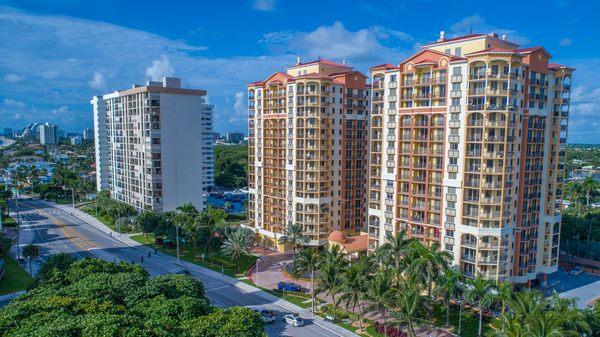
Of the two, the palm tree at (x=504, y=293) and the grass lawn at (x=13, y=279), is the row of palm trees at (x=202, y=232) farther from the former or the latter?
the palm tree at (x=504, y=293)

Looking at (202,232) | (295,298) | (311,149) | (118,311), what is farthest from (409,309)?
(202,232)

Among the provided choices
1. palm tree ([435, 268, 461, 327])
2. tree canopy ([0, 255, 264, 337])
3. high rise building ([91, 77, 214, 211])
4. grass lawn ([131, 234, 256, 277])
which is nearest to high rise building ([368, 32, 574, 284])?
palm tree ([435, 268, 461, 327])

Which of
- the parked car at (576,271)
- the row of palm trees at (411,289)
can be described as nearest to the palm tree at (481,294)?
the row of palm trees at (411,289)

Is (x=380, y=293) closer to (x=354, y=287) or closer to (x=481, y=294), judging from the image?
(x=354, y=287)

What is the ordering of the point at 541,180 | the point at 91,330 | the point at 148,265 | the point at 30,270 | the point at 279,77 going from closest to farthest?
the point at 91,330
the point at 541,180
the point at 30,270
the point at 148,265
the point at 279,77

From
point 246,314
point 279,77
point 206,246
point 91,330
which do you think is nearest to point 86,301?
point 91,330

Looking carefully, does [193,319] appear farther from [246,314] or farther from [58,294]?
[58,294]

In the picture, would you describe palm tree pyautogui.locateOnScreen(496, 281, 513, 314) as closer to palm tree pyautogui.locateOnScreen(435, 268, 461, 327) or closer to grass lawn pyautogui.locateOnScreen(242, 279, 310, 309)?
palm tree pyautogui.locateOnScreen(435, 268, 461, 327)
